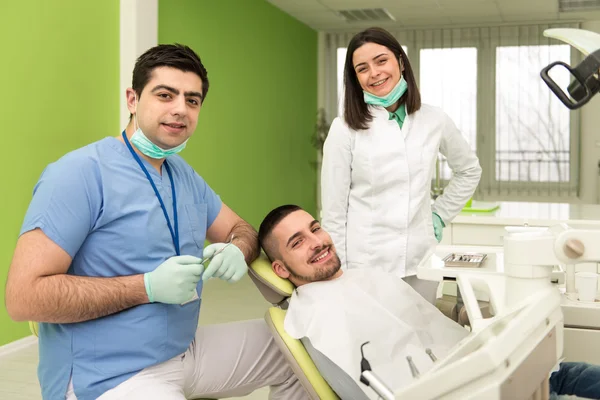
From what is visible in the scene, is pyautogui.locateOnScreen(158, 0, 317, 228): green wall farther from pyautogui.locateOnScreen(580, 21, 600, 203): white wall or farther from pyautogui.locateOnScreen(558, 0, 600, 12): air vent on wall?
pyautogui.locateOnScreen(580, 21, 600, 203): white wall

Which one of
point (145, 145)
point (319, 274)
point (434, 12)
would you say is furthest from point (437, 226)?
point (434, 12)

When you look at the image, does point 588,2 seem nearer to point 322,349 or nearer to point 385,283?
point 385,283

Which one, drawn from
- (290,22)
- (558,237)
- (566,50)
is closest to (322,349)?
(558,237)

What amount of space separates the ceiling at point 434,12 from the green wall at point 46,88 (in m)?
2.77

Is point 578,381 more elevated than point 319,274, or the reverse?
point 319,274

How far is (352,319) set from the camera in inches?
61.7

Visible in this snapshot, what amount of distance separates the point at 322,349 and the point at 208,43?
12.8 feet

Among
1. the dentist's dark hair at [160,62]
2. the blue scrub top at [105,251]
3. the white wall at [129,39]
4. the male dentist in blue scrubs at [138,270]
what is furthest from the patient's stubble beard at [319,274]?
the white wall at [129,39]

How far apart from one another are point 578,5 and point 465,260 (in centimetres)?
547

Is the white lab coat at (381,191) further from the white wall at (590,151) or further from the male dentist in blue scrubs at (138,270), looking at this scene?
the white wall at (590,151)

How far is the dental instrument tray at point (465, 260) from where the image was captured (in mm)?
1608

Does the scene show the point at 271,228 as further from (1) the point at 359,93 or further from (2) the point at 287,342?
(1) the point at 359,93

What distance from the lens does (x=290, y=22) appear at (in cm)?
672

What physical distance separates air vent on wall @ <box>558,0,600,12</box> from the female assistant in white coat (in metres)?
4.74
